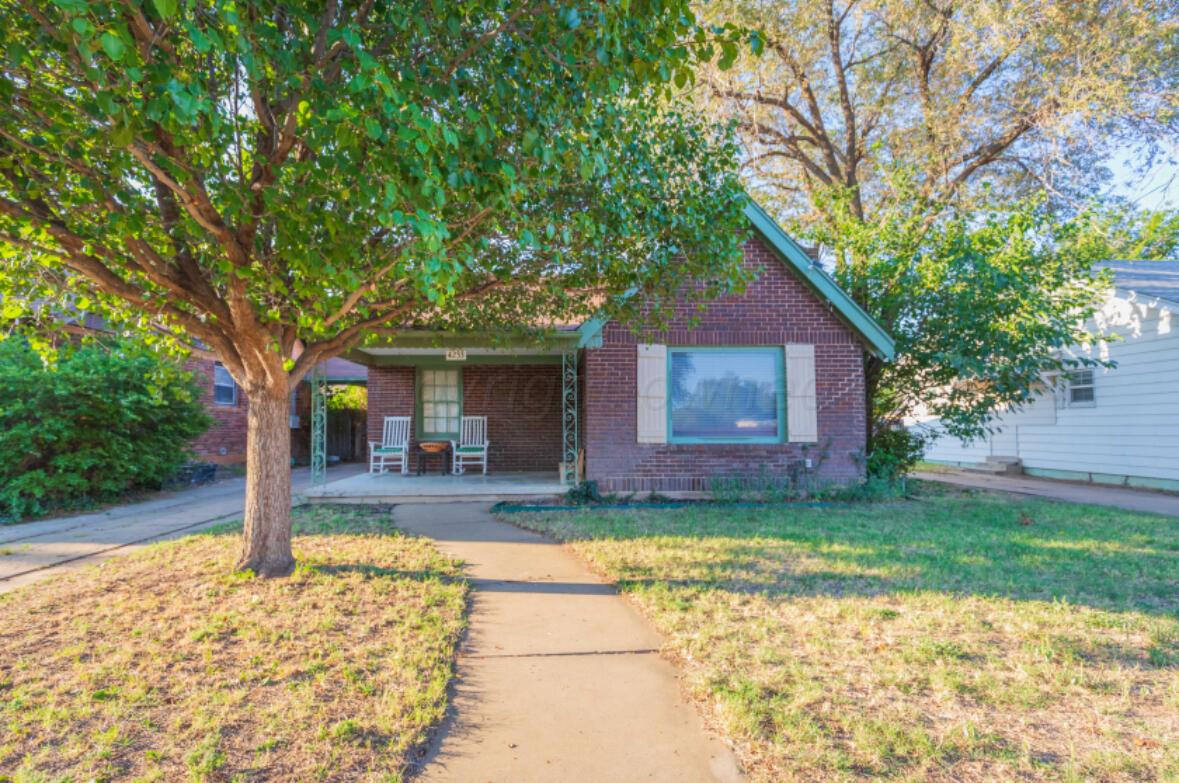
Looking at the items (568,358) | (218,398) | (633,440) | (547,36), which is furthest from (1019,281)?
(218,398)

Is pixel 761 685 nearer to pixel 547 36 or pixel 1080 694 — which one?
pixel 1080 694

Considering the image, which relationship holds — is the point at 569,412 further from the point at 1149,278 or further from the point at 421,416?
the point at 1149,278

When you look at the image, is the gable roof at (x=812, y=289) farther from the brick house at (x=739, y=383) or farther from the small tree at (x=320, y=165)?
the small tree at (x=320, y=165)

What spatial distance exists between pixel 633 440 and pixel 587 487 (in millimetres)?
988

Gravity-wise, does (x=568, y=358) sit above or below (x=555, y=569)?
above

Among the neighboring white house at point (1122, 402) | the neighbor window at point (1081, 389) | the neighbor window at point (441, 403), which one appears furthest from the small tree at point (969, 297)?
the neighbor window at point (441, 403)

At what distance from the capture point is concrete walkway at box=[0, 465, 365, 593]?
590 cm

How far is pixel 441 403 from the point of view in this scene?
13.2 metres

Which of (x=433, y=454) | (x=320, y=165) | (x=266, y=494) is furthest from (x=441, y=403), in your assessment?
(x=320, y=165)

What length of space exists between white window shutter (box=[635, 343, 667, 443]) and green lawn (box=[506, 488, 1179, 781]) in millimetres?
2368

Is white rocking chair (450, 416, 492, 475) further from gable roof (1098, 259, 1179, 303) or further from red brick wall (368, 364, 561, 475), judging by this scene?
gable roof (1098, 259, 1179, 303)

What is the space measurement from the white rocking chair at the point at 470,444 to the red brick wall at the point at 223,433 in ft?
22.0

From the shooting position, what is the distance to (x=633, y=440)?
959 centimetres

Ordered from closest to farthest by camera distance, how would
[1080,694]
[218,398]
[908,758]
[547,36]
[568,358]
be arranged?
[908,758] → [1080,694] → [547,36] → [568,358] → [218,398]
